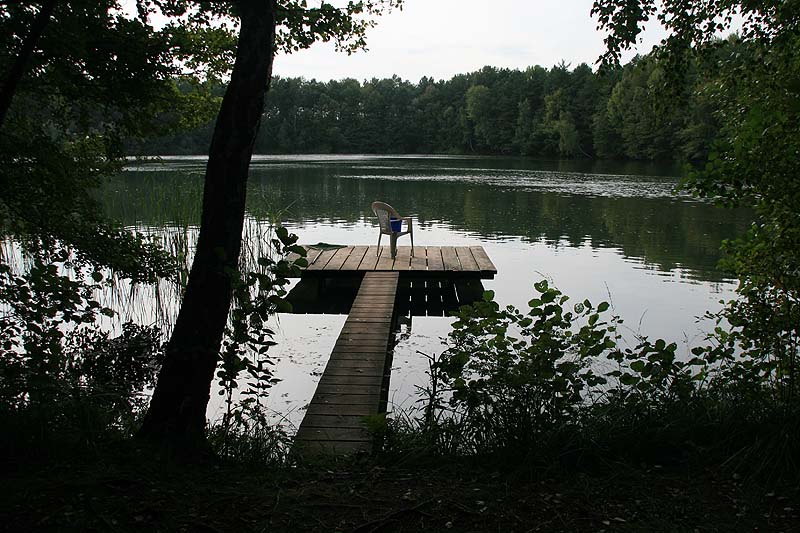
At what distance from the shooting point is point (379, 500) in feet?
7.54

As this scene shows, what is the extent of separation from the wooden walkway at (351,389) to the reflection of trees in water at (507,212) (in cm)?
412

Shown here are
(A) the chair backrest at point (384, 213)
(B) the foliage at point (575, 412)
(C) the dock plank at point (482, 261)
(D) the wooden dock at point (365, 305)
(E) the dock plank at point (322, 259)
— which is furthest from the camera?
(A) the chair backrest at point (384, 213)

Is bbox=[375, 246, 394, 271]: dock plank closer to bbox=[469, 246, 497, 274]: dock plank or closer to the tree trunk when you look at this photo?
bbox=[469, 246, 497, 274]: dock plank

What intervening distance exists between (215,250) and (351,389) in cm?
196

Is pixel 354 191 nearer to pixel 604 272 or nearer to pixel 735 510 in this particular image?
pixel 604 272

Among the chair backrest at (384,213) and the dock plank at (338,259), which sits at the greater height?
the chair backrest at (384,213)

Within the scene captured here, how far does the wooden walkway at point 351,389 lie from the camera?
3402mm

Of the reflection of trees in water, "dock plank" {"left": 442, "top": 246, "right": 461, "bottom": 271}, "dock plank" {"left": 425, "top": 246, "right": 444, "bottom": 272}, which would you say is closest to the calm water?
the reflection of trees in water

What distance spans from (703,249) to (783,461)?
9.72 meters

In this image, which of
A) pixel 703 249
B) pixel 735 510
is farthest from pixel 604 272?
pixel 735 510

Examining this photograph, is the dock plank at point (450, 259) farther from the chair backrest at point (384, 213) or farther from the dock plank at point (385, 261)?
the chair backrest at point (384, 213)

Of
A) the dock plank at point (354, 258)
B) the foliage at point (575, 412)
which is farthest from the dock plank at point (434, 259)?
the foliage at point (575, 412)

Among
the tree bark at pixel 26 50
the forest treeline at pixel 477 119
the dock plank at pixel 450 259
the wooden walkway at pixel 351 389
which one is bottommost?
the wooden walkway at pixel 351 389

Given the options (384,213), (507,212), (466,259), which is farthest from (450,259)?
(507,212)
